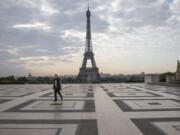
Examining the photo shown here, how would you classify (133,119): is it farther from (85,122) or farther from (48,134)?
(48,134)

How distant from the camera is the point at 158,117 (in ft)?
31.9

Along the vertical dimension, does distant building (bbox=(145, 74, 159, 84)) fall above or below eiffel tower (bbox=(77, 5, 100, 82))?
below

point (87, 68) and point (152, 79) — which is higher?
point (87, 68)

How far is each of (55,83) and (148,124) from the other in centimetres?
745

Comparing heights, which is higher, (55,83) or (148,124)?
(55,83)

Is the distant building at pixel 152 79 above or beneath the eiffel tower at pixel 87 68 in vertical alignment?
beneath

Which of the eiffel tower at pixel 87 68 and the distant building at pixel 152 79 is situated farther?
the eiffel tower at pixel 87 68

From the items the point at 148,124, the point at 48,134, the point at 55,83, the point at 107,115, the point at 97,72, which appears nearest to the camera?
the point at 48,134

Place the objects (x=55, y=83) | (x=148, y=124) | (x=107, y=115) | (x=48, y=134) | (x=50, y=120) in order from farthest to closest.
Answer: (x=55, y=83) < (x=107, y=115) < (x=50, y=120) < (x=148, y=124) < (x=48, y=134)

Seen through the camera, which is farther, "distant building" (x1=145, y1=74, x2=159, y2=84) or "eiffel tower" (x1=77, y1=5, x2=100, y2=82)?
"eiffel tower" (x1=77, y1=5, x2=100, y2=82)

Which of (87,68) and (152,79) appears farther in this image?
(87,68)

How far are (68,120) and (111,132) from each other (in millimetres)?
2064

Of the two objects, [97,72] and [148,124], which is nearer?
[148,124]

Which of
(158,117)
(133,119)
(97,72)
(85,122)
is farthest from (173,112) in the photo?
(97,72)
